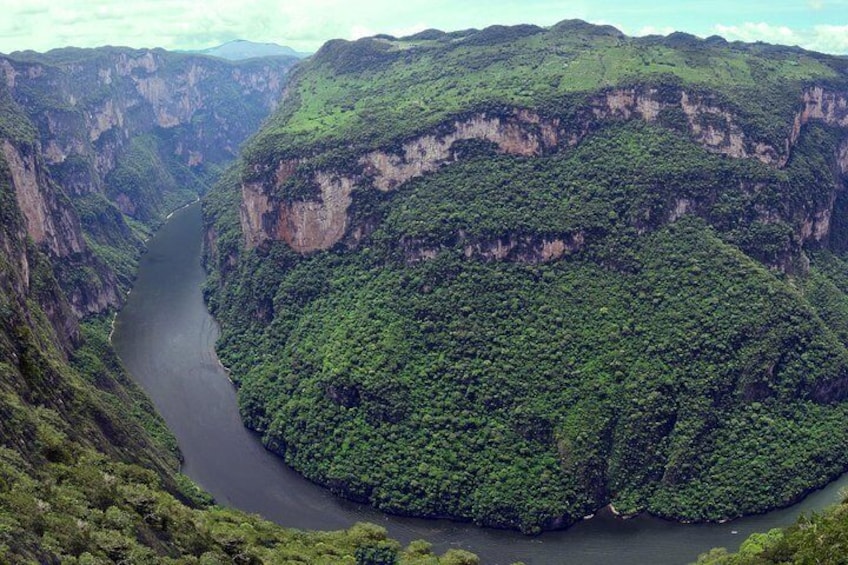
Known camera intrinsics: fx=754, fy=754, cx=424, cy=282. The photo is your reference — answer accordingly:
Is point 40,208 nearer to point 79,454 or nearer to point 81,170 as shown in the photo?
point 81,170

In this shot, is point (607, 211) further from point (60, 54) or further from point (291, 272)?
point (60, 54)

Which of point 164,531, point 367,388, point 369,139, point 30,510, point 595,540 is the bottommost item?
point 595,540

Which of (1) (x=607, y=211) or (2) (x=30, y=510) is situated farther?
(1) (x=607, y=211)

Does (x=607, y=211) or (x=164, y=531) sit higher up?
(x=607, y=211)

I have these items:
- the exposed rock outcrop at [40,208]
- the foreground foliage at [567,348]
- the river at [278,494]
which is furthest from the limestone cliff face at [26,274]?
the foreground foliage at [567,348]

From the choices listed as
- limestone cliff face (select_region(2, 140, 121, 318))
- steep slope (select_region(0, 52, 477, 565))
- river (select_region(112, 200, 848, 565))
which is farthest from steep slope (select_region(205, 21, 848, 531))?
limestone cliff face (select_region(2, 140, 121, 318))

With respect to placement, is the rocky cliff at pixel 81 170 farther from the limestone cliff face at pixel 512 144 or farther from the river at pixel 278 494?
the limestone cliff face at pixel 512 144

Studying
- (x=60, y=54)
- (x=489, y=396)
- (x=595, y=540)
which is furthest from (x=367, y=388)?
(x=60, y=54)

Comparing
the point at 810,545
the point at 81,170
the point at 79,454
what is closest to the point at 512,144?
the point at 810,545
